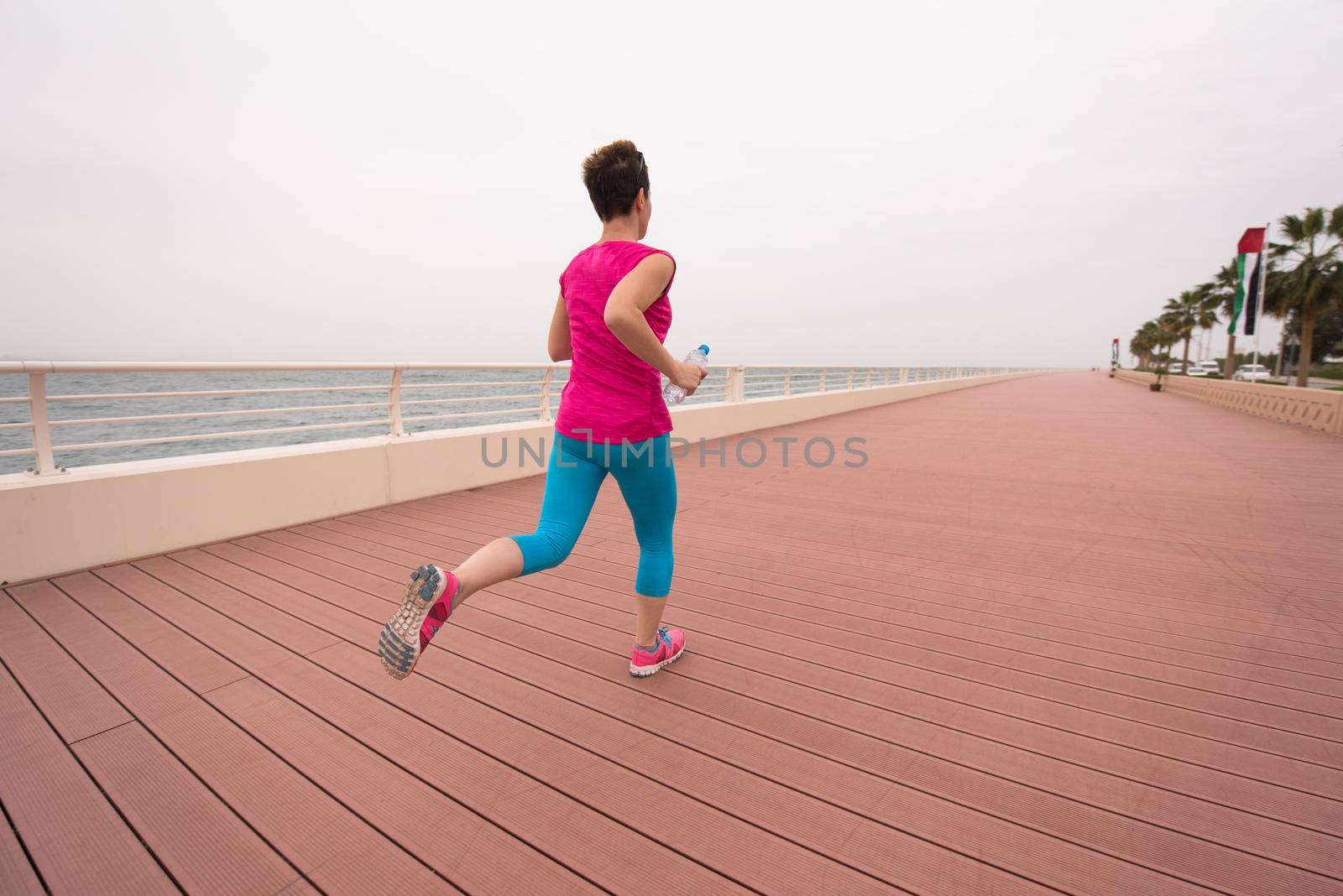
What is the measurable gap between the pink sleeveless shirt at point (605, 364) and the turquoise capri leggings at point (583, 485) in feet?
0.13

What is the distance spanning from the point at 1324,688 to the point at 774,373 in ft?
27.9

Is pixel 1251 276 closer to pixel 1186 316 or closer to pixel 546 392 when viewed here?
pixel 546 392

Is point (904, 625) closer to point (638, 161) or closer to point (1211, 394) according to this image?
point (638, 161)

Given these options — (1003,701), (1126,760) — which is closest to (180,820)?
(1003,701)

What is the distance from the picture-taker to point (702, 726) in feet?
6.25

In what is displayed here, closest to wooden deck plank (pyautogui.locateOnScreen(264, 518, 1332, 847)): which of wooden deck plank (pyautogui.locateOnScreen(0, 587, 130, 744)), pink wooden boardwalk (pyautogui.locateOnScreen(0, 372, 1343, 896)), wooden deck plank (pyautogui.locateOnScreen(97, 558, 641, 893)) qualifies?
pink wooden boardwalk (pyautogui.locateOnScreen(0, 372, 1343, 896))

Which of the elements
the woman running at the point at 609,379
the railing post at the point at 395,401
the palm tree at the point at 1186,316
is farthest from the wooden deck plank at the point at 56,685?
the palm tree at the point at 1186,316

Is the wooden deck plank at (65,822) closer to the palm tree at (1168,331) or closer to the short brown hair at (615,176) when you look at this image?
the short brown hair at (615,176)

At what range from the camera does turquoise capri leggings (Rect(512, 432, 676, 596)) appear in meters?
1.74

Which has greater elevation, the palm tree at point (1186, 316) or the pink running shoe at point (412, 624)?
the palm tree at point (1186, 316)

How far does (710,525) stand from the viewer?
4.21 metres

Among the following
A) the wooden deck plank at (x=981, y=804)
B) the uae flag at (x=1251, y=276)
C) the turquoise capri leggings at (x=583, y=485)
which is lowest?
the wooden deck plank at (x=981, y=804)

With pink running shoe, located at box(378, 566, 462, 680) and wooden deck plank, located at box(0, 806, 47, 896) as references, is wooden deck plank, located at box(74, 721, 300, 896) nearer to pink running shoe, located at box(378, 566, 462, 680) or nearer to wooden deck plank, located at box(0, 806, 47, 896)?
wooden deck plank, located at box(0, 806, 47, 896)

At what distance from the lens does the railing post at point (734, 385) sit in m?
9.01
